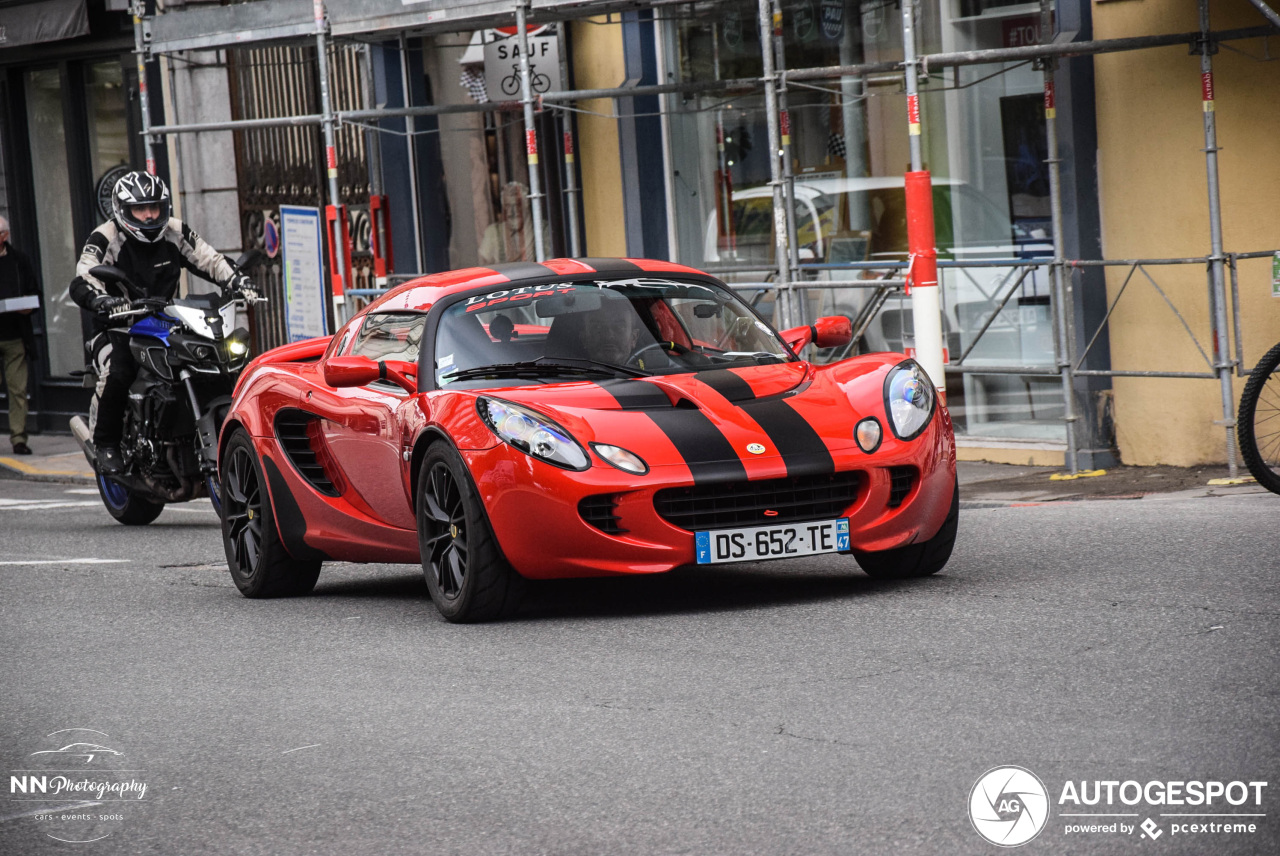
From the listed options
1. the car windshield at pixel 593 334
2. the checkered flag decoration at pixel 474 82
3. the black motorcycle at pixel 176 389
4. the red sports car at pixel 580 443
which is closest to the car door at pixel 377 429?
the red sports car at pixel 580 443

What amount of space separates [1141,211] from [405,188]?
8217 mm

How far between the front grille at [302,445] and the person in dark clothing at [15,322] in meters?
9.88

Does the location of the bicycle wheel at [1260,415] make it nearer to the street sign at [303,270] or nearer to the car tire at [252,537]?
the car tire at [252,537]

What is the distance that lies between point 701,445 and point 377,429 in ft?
5.37

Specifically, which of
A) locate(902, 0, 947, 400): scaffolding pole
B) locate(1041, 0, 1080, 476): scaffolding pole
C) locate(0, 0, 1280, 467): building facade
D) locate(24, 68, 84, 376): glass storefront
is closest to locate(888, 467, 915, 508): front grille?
locate(902, 0, 947, 400): scaffolding pole

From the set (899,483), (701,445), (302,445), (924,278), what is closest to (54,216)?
(924,278)

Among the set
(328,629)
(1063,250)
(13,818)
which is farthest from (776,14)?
(13,818)

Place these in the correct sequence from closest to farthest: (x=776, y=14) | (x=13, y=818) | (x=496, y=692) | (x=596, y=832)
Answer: (x=596, y=832), (x=13, y=818), (x=496, y=692), (x=776, y=14)

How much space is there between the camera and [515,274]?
8.19 m

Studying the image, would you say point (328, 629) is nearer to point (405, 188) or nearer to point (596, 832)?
point (596, 832)

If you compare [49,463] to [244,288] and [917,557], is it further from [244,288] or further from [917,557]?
[917,557]

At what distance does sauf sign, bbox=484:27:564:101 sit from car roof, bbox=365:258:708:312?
7972mm

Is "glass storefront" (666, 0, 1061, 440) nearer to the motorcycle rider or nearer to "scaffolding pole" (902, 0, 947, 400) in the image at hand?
"scaffolding pole" (902, 0, 947, 400)

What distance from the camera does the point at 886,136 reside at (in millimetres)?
13930
